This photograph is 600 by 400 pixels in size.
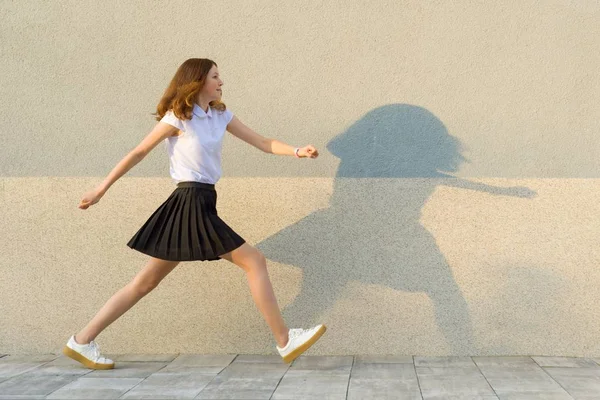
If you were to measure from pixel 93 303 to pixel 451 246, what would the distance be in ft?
6.82

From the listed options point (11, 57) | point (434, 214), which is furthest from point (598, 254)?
point (11, 57)

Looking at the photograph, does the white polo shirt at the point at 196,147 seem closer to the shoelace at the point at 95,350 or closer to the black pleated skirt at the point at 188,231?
the black pleated skirt at the point at 188,231

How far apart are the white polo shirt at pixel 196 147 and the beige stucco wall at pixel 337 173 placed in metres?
0.50

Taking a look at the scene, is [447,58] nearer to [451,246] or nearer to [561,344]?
[451,246]

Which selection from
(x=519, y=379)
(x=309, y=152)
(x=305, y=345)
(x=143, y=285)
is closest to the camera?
(x=519, y=379)

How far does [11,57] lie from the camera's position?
523 centimetres

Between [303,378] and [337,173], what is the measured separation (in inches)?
48.5

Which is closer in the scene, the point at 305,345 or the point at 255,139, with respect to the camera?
the point at 305,345

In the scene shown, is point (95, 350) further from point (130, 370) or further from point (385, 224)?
point (385, 224)

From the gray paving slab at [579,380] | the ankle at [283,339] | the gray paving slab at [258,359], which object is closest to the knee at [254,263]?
the ankle at [283,339]

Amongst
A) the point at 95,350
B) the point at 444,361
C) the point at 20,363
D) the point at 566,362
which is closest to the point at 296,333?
the point at 444,361

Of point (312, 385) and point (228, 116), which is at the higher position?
point (228, 116)

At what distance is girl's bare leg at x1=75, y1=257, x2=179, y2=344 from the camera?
4.68 meters

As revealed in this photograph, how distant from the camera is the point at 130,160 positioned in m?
4.54
